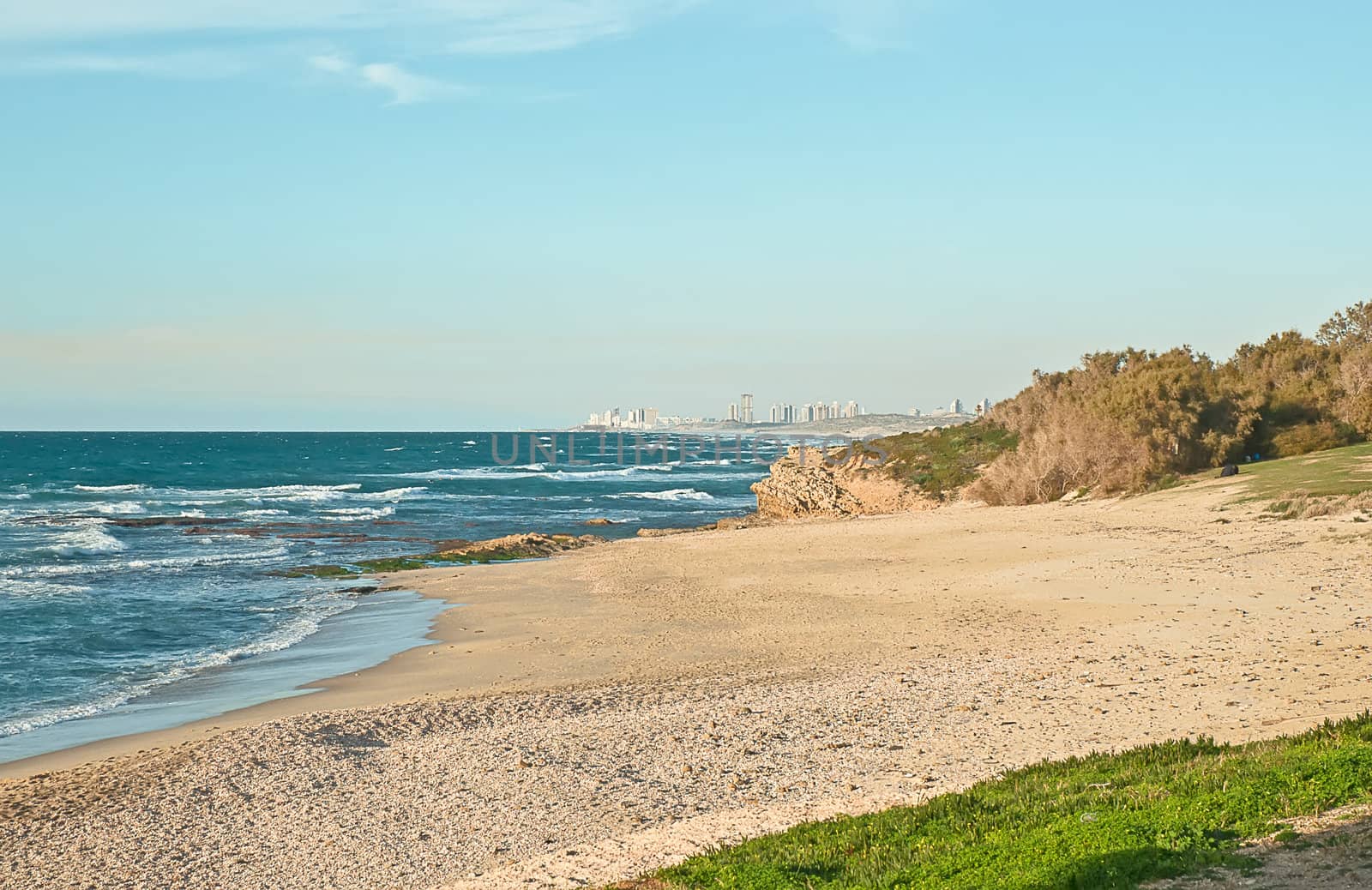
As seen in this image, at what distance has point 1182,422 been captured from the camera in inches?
1330

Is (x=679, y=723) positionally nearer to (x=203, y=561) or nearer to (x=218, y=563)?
(x=218, y=563)

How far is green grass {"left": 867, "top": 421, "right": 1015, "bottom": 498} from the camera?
44.6 m

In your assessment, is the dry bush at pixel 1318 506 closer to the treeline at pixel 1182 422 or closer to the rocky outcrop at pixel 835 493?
the treeline at pixel 1182 422

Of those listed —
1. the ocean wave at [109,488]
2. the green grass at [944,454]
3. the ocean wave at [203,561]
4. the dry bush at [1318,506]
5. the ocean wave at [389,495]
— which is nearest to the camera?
the dry bush at [1318,506]

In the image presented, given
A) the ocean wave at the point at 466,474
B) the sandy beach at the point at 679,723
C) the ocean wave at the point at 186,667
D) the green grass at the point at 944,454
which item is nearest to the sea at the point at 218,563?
the ocean wave at the point at 186,667

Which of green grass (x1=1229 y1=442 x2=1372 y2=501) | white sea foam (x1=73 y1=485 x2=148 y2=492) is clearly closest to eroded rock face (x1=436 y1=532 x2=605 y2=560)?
green grass (x1=1229 y1=442 x2=1372 y2=501)

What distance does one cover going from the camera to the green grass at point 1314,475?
25.0 m

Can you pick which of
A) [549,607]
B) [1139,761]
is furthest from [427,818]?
[549,607]

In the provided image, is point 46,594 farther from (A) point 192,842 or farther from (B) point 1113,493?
(B) point 1113,493

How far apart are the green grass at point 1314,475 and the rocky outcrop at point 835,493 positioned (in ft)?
46.5

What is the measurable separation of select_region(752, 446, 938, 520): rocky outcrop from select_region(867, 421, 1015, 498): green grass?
Result: 0.81 m

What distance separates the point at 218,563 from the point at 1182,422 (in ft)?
94.7

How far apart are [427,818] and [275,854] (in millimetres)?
1197

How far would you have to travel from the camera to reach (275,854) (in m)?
8.70
